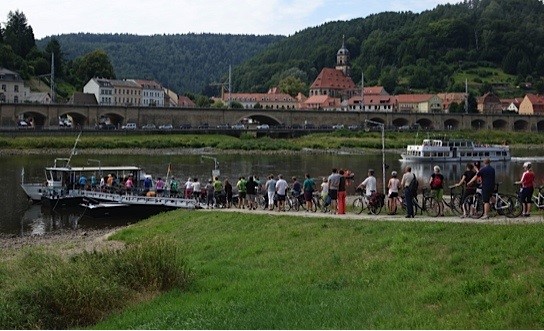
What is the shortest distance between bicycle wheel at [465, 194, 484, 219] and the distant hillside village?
113 m

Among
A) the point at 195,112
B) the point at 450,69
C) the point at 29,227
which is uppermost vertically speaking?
the point at 450,69

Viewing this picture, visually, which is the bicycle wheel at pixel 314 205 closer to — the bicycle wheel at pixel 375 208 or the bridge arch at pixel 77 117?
the bicycle wheel at pixel 375 208

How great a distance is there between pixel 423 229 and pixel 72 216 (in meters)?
23.2

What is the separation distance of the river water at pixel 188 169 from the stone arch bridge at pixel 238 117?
20.2 meters

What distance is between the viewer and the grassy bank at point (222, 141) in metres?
76.9

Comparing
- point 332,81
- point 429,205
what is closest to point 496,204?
point 429,205

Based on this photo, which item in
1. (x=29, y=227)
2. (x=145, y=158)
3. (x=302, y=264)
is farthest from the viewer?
(x=145, y=158)

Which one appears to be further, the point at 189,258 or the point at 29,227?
A: the point at 29,227

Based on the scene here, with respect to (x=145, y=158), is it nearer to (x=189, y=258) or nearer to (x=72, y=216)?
(x=72, y=216)

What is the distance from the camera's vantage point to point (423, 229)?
16062mm

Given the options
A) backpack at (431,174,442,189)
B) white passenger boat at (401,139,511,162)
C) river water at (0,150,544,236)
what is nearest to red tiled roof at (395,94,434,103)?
river water at (0,150,544,236)

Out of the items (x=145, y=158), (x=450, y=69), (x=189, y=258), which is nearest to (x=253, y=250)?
(x=189, y=258)

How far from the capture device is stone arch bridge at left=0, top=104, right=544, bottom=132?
88.8m

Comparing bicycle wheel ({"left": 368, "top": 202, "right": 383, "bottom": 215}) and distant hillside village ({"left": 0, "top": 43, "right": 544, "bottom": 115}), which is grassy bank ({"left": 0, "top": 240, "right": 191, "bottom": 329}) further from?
distant hillside village ({"left": 0, "top": 43, "right": 544, "bottom": 115})
